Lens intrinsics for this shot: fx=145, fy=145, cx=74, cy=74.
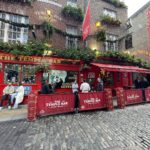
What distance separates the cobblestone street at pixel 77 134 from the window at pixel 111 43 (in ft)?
34.7

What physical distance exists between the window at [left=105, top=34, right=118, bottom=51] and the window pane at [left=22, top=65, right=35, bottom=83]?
851 centimetres

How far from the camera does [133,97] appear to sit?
1029cm

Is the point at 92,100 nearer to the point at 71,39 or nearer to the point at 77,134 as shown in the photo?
the point at 77,134

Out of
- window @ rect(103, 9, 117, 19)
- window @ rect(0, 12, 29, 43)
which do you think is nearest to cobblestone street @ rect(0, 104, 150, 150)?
window @ rect(0, 12, 29, 43)

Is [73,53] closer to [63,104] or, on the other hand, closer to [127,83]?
[63,104]

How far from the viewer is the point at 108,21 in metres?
15.9

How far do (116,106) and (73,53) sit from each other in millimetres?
5426

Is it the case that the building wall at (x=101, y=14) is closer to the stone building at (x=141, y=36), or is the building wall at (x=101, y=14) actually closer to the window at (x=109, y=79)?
the stone building at (x=141, y=36)

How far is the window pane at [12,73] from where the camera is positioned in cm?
1060

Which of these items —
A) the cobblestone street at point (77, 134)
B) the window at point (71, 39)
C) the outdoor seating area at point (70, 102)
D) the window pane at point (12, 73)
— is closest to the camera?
the cobblestone street at point (77, 134)

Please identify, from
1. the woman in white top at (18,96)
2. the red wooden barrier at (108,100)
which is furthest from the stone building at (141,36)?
the woman in white top at (18,96)

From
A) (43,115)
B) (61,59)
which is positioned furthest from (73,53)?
(43,115)

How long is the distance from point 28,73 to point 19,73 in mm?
651

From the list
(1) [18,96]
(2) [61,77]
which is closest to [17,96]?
(1) [18,96]
